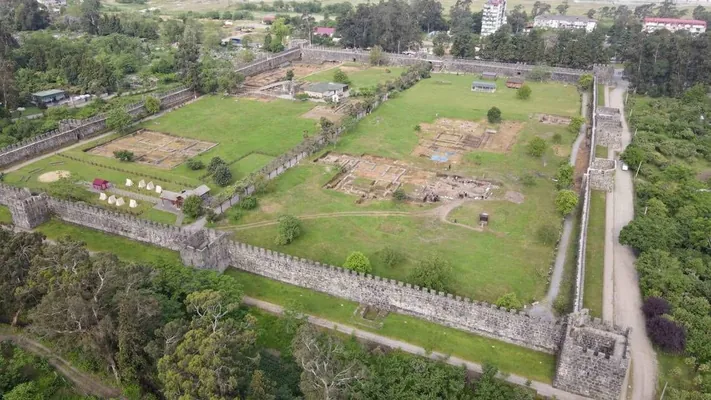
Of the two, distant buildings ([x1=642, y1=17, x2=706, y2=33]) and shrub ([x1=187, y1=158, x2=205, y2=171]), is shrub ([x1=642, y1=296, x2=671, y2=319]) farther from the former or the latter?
distant buildings ([x1=642, y1=17, x2=706, y2=33])

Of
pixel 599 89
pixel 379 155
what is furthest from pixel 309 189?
pixel 599 89

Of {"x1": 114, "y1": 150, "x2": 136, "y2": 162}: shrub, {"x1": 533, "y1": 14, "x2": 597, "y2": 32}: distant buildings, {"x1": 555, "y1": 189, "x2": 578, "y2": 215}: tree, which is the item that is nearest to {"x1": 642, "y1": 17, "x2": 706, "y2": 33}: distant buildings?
{"x1": 533, "y1": 14, "x2": 597, "y2": 32}: distant buildings

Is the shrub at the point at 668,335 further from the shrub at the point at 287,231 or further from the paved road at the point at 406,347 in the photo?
the shrub at the point at 287,231

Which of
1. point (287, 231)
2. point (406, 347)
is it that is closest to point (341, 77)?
point (287, 231)

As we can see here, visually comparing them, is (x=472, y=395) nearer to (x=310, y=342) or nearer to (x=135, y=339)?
(x=310, y=342)

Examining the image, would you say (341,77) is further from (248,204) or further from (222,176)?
(248,204)
